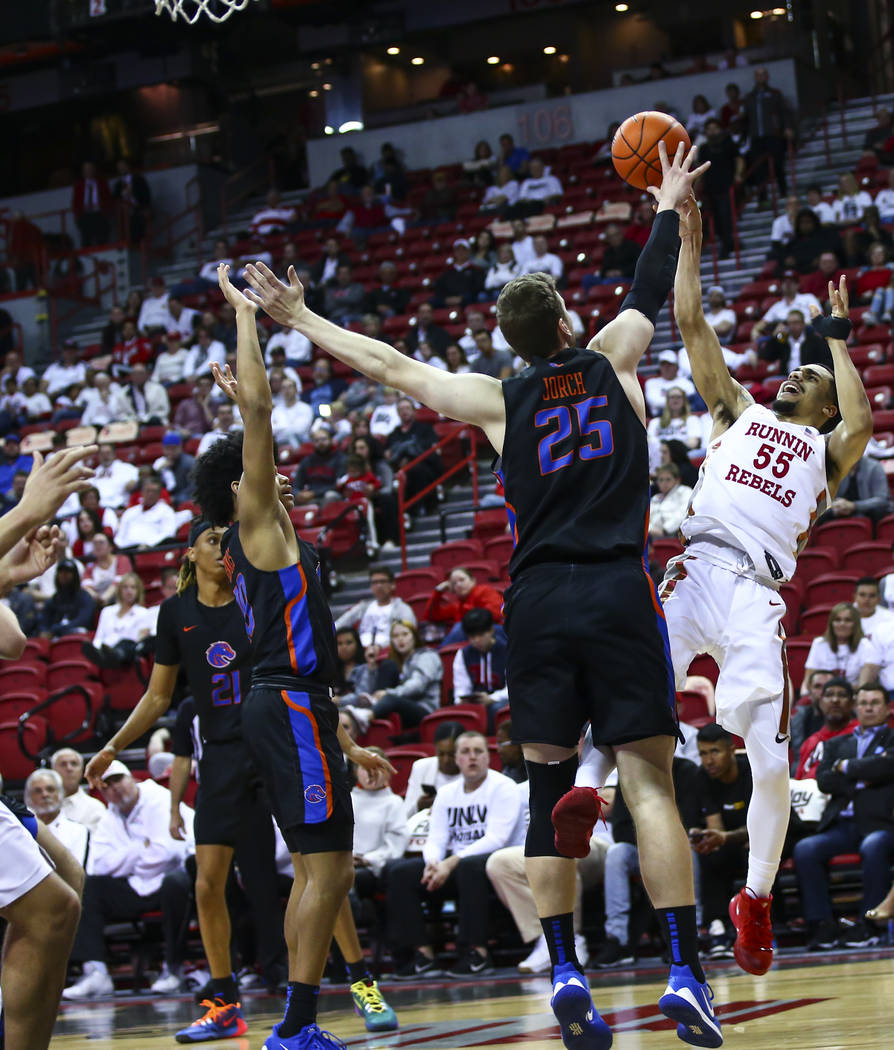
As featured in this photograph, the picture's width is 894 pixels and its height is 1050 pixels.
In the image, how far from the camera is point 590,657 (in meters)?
4.26

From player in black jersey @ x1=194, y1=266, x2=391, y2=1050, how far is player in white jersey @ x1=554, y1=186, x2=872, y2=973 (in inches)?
51.3

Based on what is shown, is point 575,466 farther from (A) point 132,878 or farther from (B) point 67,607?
(B) point 67,607

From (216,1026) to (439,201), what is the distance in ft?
62.2

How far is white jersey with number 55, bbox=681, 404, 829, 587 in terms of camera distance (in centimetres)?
546

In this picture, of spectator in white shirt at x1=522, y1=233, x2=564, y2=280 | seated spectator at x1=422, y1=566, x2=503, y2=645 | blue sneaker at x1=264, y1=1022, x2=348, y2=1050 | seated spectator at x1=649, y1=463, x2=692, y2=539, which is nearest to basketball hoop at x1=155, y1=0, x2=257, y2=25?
seated spectator at x1=422, y1=566, x2=503, y2=645

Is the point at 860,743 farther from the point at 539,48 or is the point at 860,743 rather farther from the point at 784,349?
the point at 539,48

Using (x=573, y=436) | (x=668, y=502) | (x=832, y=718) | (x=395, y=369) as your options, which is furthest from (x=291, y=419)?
(x=573, y=436)

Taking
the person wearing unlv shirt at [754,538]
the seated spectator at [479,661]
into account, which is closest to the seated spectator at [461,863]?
the seated spectator at [479,661]

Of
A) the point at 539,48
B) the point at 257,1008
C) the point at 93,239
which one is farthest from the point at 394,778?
the point at 539,48

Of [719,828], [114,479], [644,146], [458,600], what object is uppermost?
[644,146]

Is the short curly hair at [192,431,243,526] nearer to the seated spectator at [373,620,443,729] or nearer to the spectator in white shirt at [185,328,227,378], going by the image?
the seated spectator at [373,620,443,729]

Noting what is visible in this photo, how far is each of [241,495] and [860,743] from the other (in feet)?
16.2

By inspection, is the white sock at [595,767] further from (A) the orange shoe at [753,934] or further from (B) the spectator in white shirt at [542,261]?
(B) the spectator in white shirt at [542,261]

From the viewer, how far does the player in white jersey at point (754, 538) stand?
208 inches
